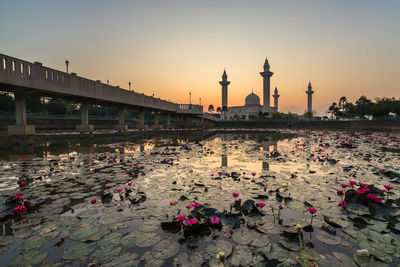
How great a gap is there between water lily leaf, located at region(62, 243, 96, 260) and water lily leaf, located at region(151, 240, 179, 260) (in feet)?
2.78

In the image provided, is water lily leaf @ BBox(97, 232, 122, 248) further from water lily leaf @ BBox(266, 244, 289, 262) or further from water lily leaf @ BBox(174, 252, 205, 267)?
water lily leaf @ BBox(266, 244, 289, 262)

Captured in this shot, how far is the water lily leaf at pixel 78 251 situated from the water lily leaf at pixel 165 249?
33.3 inches

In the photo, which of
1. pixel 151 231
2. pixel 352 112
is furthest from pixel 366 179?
pixel 352 112

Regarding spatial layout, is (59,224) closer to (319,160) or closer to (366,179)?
(366,179)

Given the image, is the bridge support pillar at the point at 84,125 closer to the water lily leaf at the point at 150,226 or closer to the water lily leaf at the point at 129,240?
the water lily leaf at the point at 150,226

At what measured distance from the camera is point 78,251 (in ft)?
8.32

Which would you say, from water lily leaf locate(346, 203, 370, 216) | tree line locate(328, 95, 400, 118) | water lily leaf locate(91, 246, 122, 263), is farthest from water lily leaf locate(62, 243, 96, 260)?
tree line locate(328, 95, 400, 118)

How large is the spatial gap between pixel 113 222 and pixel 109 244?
0.64 meters

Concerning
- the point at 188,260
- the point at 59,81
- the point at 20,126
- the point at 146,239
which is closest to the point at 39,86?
the point at 59,81

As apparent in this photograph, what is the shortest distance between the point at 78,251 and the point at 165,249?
3.70ft

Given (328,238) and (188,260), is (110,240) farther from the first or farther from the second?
(328,238)

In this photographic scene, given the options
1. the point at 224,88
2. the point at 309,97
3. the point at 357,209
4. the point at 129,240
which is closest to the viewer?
the point at 129,240

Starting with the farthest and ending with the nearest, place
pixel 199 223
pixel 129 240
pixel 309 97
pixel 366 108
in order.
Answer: pixel 309 97 < pixel 366 108 < pixel 199 223 < pixel 129 240

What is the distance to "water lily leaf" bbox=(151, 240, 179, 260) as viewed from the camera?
8.01ft
